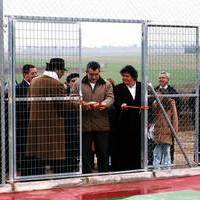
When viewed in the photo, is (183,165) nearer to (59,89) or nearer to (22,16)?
(59,89)

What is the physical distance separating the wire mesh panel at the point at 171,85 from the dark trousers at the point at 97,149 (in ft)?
2.70

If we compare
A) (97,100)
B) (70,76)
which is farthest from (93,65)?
(70,76)

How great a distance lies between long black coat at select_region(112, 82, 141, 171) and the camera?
31.6ft

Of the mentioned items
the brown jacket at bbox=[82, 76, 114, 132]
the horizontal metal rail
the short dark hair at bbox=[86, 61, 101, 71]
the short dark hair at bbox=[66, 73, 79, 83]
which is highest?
the horizontal metal rail

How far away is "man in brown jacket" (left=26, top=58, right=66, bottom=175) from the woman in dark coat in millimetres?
1284

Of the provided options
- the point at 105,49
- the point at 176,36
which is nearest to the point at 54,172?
the point at 105,49

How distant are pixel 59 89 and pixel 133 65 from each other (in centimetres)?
159

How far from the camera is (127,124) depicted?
31.7ft

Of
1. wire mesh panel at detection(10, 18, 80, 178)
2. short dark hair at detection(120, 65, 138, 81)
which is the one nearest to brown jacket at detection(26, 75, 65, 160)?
wire mesh panel at detection(10, 18, 80, 178)

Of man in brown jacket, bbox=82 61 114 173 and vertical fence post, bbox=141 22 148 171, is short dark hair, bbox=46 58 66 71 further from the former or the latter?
vertical fence post, bbox=141 22 148 171

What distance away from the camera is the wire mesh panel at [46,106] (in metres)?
8.25

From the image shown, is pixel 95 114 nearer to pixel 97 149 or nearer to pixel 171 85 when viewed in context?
pixel 97 149

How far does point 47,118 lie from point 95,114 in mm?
937

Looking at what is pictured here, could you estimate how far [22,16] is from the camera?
324 inches
